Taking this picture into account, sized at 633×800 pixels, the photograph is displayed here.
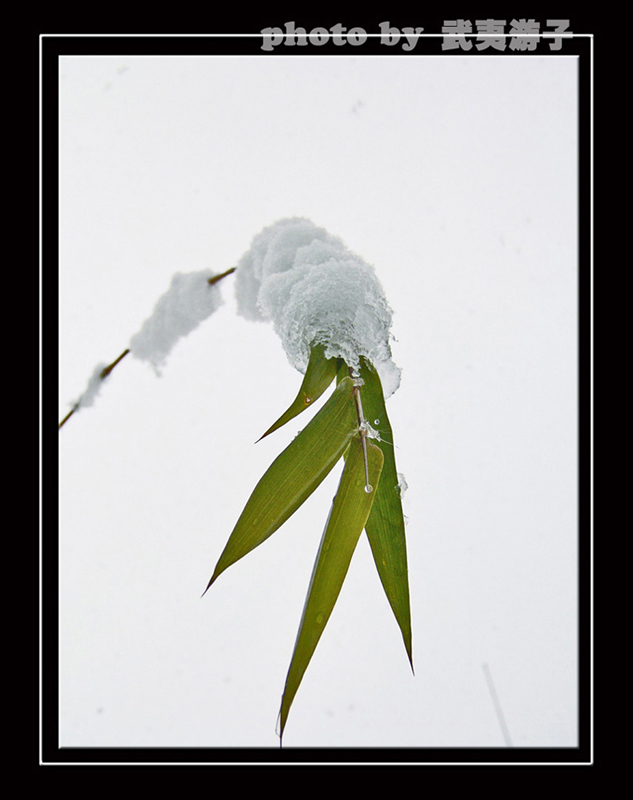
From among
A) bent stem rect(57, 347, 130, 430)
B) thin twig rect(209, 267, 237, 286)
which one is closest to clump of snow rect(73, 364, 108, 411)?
bent stem rect(57, 347, 130, 430)

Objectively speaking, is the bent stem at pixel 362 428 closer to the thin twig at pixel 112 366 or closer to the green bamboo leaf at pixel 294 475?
the green bamboo leaf at pixel 294 475

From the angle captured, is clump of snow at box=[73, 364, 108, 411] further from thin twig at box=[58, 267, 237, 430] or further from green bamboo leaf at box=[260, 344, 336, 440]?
green bamboo leaf at box=[260, 344, 336, 440]

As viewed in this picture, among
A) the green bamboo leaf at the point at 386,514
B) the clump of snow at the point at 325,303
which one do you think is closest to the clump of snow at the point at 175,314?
the clump of snow at the point at 325,303

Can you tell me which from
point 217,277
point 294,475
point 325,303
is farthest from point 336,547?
point 217,277

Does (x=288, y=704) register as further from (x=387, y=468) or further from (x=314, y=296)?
(x=314, y=296)
